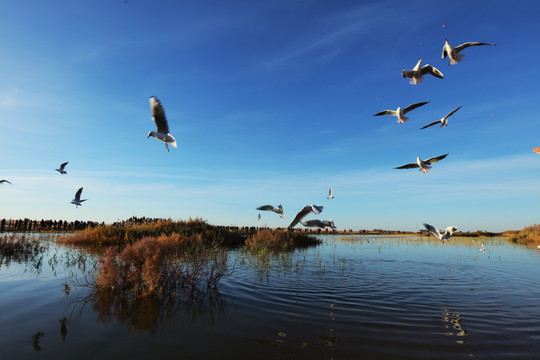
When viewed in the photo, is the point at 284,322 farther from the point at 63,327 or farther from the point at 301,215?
the point at 63,327

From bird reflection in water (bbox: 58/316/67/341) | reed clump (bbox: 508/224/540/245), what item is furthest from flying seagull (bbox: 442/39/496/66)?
reed clump (bbox: 508/224/540/245)

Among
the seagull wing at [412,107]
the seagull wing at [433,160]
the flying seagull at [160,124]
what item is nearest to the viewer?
the seagull wing at [433,160]

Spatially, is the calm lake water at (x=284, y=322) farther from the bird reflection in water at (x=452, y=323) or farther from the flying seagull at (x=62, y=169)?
the flying seagull at (x=62, y=169)

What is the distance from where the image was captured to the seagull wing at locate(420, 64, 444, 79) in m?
10.8

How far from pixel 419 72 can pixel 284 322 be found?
31.4 feet

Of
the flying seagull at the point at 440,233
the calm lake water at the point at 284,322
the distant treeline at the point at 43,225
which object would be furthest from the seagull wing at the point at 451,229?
the distant treeline at the point at 43,225

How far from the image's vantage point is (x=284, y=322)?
6414mm

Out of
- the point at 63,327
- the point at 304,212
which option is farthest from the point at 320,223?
the point at 63,327

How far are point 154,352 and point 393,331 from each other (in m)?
4.41

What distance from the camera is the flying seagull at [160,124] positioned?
11.8 meters

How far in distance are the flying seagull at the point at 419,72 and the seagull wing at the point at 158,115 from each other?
29.9 ft

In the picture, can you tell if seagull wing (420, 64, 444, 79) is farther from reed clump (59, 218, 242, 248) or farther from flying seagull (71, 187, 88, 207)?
flying seagull (71, 187, 88, 207)

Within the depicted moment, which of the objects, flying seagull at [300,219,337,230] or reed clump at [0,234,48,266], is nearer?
flying seagull at [300,219,337,230]

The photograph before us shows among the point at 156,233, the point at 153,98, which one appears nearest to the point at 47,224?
the point at 156,233
